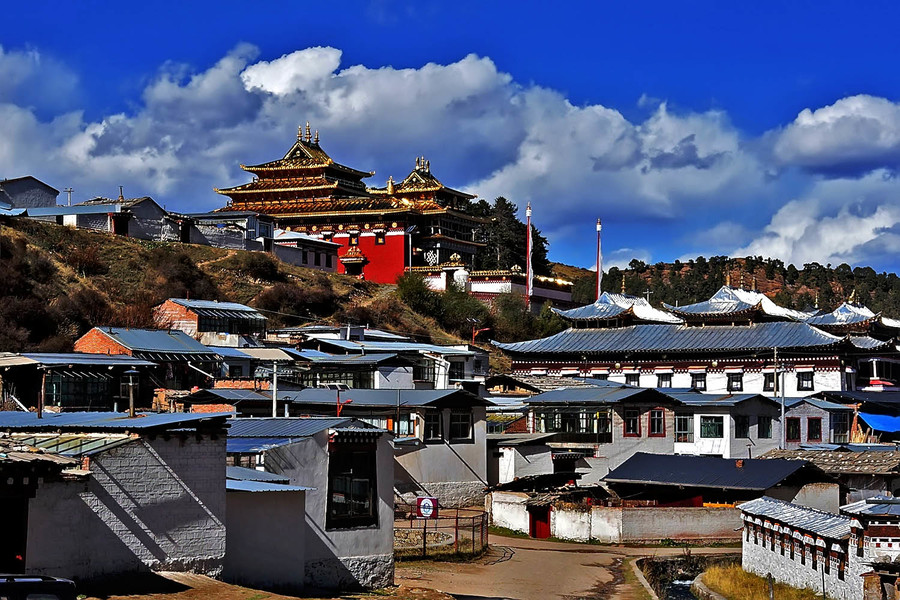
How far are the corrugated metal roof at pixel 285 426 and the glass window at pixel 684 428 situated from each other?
2703 centimetres

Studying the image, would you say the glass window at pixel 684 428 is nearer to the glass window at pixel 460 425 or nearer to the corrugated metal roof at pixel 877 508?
the glass window at pixel 460 425

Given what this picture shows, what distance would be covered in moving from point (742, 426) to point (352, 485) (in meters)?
32.8

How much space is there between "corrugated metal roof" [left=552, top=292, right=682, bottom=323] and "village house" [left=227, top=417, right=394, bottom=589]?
5488cm

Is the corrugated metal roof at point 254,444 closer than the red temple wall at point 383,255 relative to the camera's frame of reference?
Yes

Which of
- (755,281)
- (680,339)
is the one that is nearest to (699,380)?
(680,339)

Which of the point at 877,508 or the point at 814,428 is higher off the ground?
the point at 814,428

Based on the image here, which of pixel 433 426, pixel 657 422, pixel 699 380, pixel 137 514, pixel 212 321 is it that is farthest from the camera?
pixel 699 380

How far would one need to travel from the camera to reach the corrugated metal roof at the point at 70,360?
159ft

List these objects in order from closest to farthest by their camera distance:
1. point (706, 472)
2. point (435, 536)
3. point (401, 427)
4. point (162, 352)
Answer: point (435, 536), point (706, 472), point (401, 427), point (162, 352)

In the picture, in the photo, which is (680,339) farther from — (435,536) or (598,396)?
(435,536)

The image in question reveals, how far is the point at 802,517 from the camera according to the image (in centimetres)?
3244

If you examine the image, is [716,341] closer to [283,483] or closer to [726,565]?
[726,565]

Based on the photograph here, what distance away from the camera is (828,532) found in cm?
2934

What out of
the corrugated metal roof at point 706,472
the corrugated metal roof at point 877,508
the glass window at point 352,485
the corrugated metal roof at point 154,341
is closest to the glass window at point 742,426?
the corrugated metal roof at point 706,472
